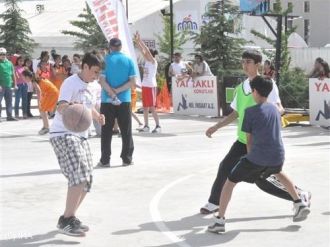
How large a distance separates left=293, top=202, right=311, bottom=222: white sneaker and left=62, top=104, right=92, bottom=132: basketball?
211 centimetres

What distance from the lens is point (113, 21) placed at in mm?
13242

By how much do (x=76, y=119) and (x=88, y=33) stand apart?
3025 cm

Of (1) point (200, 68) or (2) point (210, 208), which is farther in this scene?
(1) point (200, 68)

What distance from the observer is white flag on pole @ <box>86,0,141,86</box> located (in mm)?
13180

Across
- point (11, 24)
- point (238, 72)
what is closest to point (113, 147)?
point (238, 72)

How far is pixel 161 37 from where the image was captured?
34.6 meters

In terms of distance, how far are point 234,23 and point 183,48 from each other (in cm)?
964

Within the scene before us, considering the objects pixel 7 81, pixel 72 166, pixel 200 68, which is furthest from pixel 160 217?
pixel 200 68

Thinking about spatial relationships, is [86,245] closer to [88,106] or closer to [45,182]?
[88,106]

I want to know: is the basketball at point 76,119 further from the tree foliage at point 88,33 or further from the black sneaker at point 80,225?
the tree foliage at point 88,33

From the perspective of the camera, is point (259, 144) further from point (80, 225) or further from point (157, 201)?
point (157, 201)

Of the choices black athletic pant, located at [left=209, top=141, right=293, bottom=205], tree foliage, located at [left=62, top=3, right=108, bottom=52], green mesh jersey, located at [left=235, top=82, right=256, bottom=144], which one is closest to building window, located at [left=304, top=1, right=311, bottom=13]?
tree foliage, located at [left=62, top=3, right=108, bottom=52]

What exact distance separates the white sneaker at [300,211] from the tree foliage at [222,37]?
18322 millimetres

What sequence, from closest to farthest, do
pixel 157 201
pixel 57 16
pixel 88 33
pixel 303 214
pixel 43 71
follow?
pixel 303 214 → pixel 157 201 → pixel 43 71 → pixel 88 33 → pixel 57 16
